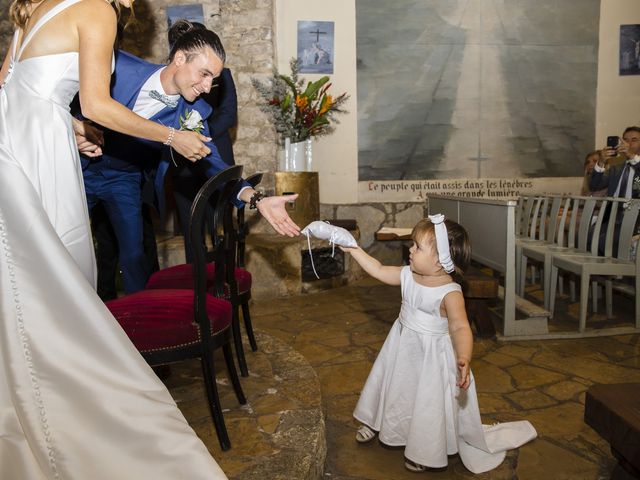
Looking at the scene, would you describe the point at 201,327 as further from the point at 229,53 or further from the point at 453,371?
the point at 229,53

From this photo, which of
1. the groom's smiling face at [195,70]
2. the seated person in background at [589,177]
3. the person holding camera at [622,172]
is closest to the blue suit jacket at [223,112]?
the groom's smiling face at [195,70]

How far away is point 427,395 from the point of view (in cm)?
201

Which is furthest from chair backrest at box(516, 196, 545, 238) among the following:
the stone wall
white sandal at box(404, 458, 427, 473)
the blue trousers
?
the blue trousers

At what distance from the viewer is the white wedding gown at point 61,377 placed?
1.35 meters

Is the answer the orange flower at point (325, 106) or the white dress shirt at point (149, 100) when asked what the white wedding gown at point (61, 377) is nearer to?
the white dress shirt at point (149, 100)

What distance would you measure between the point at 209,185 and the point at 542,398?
212cm

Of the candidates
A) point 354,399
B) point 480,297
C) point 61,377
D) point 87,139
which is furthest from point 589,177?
point 61,377

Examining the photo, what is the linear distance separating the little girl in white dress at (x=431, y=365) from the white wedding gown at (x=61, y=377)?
92cm

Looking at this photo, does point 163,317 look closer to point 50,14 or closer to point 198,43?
point 50,14

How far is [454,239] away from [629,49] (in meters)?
5.73

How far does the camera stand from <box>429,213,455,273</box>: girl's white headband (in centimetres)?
196

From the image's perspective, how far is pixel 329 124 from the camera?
6113 millimetres

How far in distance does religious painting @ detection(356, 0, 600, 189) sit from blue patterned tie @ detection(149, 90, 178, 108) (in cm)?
403

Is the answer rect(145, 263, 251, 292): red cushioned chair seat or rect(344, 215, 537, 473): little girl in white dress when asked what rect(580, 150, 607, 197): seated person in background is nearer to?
rect(344, 215, 537, 473): little girl in white dress
